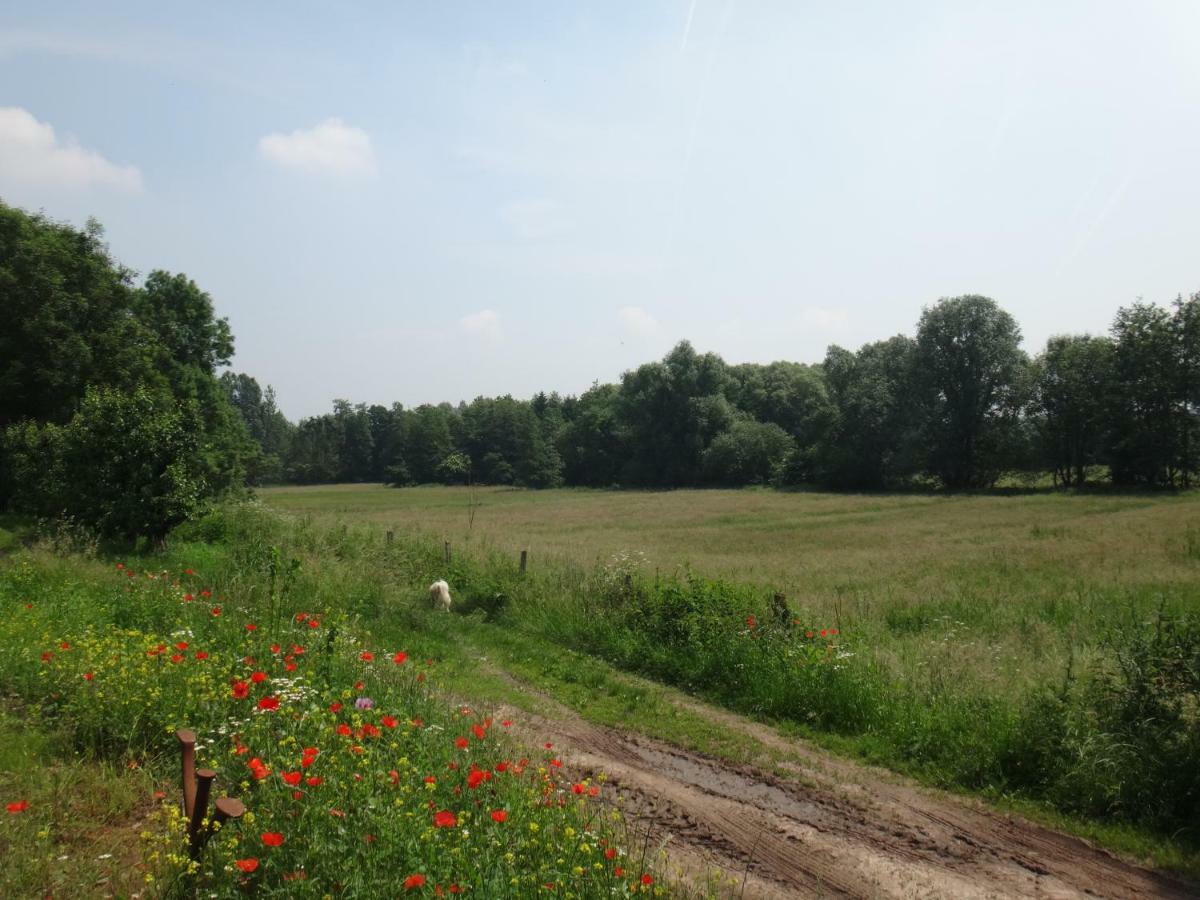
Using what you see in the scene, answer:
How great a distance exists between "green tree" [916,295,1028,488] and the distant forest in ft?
0.52

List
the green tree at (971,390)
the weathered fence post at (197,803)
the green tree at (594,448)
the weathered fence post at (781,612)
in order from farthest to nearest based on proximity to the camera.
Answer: the green tree at (594,448), the green tree at (971,390), the weathered fence post at (781,612), the weathered fence post at (197,803)

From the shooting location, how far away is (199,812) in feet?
11.1

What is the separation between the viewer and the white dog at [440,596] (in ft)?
44.8

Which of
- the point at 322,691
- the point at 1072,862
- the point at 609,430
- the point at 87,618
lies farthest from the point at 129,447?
the point at 609,430

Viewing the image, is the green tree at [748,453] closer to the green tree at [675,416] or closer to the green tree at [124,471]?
the green tree at [675,416]

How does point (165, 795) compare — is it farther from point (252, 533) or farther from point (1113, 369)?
point (1113, 369)

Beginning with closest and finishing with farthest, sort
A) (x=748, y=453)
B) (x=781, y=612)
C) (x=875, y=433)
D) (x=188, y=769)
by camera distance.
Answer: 1. (x=188, y=769)
2. (x=781, y=612)
3. (x=875, y=433)
4. (x=748, y=453)

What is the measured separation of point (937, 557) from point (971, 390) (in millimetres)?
48211

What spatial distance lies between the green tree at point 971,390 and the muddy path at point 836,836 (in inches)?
2513

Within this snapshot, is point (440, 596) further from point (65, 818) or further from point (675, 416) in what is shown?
point (675, 416)

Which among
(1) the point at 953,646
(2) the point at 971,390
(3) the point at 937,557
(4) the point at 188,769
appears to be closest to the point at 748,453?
(2) the point at 971,390

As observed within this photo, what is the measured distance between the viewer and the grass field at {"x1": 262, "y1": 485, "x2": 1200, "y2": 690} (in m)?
10.7

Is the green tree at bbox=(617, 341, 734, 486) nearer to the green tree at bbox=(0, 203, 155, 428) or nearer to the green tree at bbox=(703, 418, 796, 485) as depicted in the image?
the green tree at bbox=(703, 418, 796, 485)

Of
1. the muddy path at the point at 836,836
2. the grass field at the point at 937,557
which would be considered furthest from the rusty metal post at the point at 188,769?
the grass field at the point at 937,557
